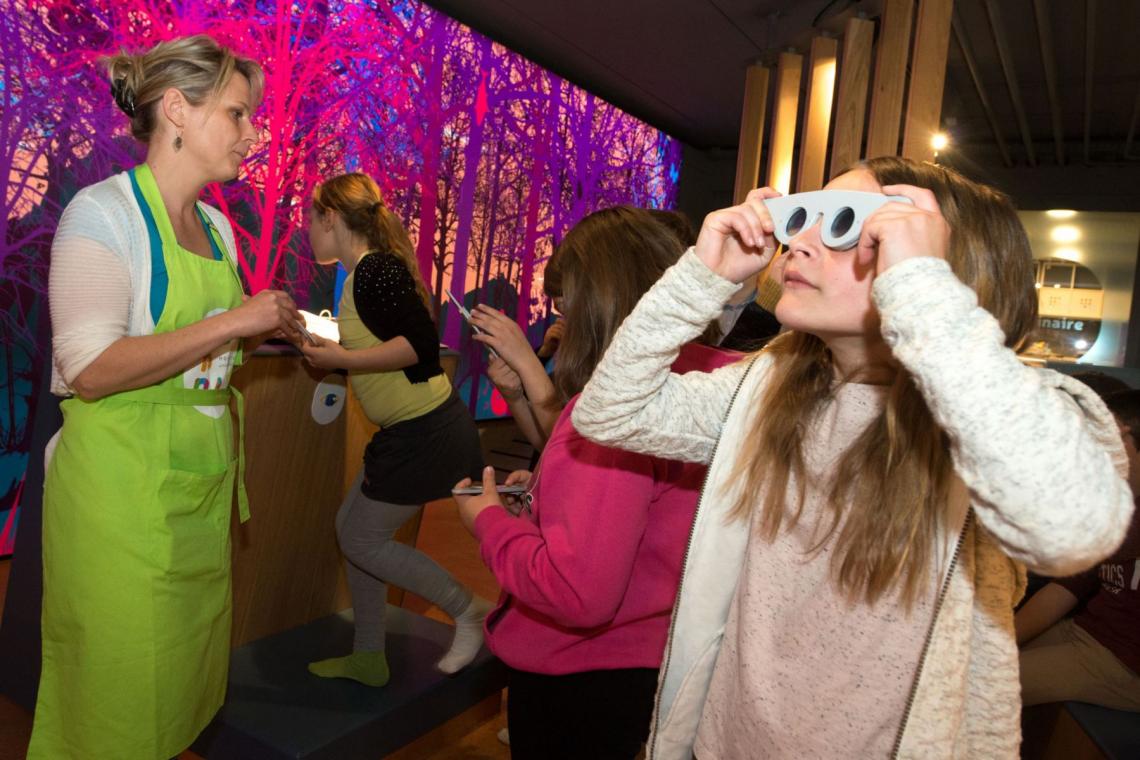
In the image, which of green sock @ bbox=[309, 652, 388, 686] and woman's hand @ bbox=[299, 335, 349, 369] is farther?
green sock @ bbox=[309, 652, 388, 686]

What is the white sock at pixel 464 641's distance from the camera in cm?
246

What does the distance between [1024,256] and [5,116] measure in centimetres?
384

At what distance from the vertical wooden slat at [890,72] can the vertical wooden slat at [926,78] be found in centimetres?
34

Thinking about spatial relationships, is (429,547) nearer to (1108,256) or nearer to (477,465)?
(477,465)

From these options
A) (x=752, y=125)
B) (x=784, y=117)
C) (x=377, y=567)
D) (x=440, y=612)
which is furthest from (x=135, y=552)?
(x=752, y=125)

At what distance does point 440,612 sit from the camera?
3.51 metres

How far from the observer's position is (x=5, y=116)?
3.27 m

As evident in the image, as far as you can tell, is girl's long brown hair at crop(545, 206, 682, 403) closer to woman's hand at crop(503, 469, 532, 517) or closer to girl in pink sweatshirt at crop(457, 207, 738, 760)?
girl in pink sweatshirt at crop(457, 207, 738, 760)

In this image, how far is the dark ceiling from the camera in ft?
16.0

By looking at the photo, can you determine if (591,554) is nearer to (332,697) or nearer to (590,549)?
(590,549)

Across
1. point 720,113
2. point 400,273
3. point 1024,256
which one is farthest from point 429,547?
point 720,113

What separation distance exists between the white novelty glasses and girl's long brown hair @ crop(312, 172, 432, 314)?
1621 mm

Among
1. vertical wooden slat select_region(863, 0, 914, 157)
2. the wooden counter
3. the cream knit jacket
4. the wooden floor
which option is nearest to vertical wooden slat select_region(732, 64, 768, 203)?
vertical wooden slat select_region(863, 0, 914, 157)

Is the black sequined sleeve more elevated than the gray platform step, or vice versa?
the black sequined sleeve
